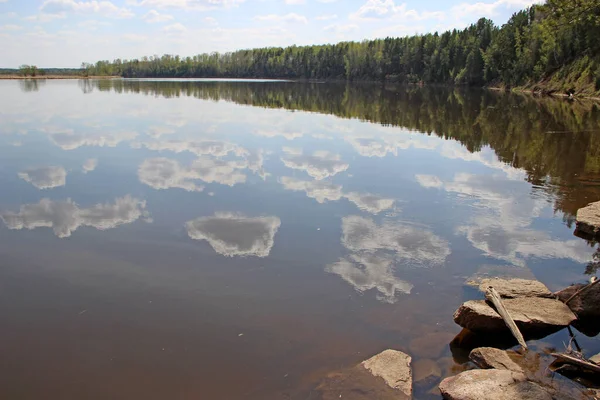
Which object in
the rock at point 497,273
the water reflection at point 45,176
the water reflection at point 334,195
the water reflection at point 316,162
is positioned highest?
the water reflection at point 316,162

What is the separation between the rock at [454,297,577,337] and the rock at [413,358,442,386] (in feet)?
3.90

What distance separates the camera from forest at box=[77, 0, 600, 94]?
227 feet

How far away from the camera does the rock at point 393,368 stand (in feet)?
22.1

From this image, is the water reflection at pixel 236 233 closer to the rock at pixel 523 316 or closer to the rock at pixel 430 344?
the rock at pixel 430 344

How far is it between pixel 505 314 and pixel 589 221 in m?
7.30

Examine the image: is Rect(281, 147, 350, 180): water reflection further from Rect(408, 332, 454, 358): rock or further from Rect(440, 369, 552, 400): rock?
Rect(440, 369, 552, 400): rock

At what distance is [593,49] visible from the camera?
7312 centimetres

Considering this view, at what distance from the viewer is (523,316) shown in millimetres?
8391

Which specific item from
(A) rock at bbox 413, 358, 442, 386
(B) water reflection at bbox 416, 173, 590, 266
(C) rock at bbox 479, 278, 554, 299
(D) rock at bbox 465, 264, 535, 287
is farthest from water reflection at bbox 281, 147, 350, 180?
(A) rock at bbox 413, 358, 442, 386

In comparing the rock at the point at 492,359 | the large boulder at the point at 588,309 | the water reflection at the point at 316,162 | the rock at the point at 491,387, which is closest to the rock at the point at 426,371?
the rock at the point at 491,387

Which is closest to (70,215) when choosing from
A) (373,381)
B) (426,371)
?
(373,381)

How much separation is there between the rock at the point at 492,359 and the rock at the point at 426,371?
66 centimetres

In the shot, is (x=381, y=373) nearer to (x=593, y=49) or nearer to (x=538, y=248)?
(x=538, y=248)

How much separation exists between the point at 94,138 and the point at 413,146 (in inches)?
734
